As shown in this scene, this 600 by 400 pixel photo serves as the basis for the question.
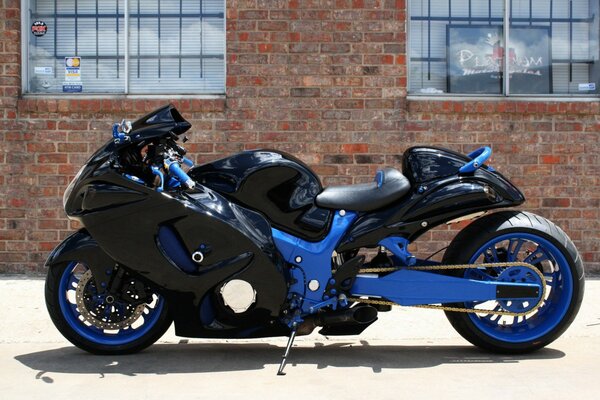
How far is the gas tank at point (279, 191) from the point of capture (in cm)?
514

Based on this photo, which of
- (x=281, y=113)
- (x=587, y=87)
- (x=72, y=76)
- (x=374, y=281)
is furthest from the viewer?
(x=587, y=87)

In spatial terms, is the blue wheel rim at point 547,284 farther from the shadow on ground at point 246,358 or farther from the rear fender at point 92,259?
the rear fender at point 92,259

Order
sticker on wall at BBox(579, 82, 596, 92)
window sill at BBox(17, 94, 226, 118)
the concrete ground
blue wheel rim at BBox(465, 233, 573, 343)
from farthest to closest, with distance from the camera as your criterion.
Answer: sticker on wall at BBox(579, 82, 596, 92) → window sill at BBox(17, 94, 226, 118) → blue wheel rim at BBox(465, 233, 573, 343) → the concrete ground

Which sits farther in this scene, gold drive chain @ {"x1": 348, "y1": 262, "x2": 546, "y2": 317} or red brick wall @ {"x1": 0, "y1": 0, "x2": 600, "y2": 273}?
red brick wall @ {"x1": 0, "y1": 0, "x2": 600, "y2": 273}

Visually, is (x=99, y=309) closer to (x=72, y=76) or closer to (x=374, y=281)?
(x=374, y=281)

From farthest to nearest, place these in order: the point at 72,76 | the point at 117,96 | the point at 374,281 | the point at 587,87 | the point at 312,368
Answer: the point at 587,87
the point at 72,76
the point at 117,96
the point at 374,281
the point at 312,368

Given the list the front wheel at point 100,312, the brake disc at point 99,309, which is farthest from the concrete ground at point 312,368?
the brake disc at point 99,309

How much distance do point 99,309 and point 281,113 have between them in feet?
12.8

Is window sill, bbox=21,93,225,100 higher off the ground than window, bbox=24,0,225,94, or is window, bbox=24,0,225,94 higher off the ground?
window, bbox=24,0,225,94

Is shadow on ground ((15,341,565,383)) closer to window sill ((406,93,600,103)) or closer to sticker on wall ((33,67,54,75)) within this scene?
window sill ((406,93,600,103))

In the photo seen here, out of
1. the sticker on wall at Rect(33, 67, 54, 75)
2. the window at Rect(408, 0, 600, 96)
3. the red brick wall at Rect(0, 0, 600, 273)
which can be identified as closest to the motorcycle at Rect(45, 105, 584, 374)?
the red brick wall at Rect(0, 0, 600, 273)

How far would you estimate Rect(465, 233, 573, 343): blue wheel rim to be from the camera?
5.25 m

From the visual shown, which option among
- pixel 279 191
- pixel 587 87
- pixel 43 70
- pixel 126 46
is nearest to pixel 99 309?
pixel 279 191

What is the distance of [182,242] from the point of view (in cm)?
510
